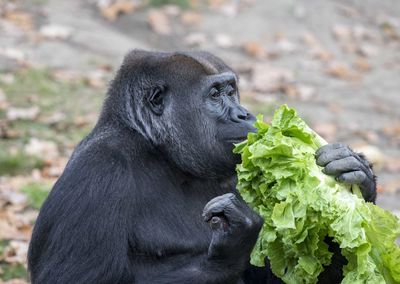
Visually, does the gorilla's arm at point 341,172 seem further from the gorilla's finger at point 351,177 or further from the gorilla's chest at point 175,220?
the gorilla's chest at point 175,220

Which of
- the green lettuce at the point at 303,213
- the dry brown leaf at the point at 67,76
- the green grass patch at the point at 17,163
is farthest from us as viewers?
the dry brown leaf at the point at 67,76

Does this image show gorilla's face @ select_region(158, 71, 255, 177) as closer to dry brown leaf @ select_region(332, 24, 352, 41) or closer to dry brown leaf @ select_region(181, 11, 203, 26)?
dry brown leaf @ select_region(181, 11, 203, 26)

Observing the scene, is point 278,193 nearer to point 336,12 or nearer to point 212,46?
point 212,46

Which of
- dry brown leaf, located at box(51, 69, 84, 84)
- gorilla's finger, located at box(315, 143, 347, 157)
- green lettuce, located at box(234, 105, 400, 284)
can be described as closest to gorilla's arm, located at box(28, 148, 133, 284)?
green lettuce, located at box(234, 105, 400, 284)

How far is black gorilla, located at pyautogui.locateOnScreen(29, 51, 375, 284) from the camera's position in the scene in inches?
193

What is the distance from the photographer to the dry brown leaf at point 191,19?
15047mm

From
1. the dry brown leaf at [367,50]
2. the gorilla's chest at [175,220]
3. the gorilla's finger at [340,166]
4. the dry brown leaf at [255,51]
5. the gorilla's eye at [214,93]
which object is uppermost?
the gorilla's finger at [340,166]

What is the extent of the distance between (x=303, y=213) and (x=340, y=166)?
37cm

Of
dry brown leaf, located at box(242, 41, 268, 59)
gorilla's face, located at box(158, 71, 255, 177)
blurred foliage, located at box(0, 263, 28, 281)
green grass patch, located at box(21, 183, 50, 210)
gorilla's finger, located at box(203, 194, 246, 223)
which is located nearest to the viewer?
gorilla's finger, located at box(203, 194, 246, 223)

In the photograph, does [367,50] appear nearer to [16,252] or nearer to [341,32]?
[341,32]

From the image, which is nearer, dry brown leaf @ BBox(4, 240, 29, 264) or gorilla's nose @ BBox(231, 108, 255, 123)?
gorilla's nose @ BBox(231, 108, 255, 123)

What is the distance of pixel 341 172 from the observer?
5.02m

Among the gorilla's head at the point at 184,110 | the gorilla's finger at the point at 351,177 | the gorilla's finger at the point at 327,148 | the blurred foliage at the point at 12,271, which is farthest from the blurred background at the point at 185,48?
the gorilla's finger at the point at 351,177

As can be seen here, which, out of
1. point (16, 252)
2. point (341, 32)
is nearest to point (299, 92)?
point (341, 32)
